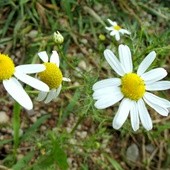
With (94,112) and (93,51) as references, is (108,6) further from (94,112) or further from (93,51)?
(94,112)

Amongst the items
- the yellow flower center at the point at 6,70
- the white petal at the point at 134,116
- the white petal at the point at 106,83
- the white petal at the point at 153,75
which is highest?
the yellow flower center at the point at 6,70

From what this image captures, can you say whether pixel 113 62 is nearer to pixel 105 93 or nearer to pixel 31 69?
pixel 105 93

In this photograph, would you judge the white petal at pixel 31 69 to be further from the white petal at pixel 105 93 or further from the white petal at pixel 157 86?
the white petal at pixel 157 86

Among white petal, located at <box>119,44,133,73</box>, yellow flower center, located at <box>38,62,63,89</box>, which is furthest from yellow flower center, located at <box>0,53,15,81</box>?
white petal, located at <box>119,44,133,73</box>

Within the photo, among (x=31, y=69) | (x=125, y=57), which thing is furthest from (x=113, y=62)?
(x=31, y=69)

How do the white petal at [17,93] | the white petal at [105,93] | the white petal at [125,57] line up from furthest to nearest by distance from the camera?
1. the white petal at [125,57]
2. the white petal at [105,93]
3. the white petal at [17,93]

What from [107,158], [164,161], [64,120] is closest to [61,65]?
[64,120]

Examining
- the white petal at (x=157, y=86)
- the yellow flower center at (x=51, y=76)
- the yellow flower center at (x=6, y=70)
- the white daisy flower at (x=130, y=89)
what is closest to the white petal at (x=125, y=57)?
Result: the white daisy flower at (x=130, y=89)
